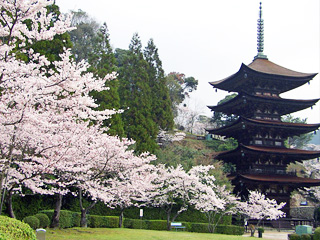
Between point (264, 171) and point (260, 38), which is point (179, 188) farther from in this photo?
point (260, 38)

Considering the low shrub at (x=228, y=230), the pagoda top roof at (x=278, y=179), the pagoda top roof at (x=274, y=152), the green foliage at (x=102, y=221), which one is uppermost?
the pagoda top roof at (x=274, y=152)

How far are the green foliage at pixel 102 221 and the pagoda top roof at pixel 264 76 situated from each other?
57.9 feet

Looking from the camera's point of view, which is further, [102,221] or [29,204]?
[102,221]

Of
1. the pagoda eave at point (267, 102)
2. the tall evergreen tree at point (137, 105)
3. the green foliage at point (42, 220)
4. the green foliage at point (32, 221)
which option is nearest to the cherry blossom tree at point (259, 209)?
the pagoda eave at point (267, 102)

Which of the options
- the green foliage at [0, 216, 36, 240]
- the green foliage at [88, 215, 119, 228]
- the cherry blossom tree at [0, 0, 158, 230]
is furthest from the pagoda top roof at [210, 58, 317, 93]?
the green foliage at [0, 216, 36, 240]

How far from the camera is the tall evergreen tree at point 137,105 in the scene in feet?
118

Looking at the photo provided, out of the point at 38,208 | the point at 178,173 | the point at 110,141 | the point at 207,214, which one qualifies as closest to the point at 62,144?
the point at 110,141

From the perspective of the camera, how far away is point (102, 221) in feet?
75.9

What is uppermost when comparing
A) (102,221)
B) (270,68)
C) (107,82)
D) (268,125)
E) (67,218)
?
(270,68)

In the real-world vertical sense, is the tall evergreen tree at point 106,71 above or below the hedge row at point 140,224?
above

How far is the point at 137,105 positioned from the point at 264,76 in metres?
12.7

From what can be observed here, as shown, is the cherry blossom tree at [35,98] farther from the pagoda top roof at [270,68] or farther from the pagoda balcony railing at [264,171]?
the pagoda top roof at [270,68]

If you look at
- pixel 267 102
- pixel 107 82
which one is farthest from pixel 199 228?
pixel 107 82

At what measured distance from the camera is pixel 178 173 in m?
24.4
